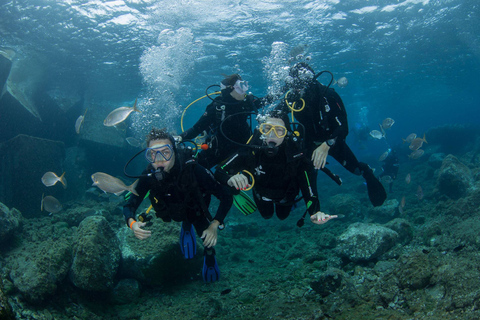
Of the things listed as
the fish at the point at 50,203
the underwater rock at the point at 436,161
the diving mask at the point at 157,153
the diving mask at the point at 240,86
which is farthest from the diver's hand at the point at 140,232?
the underwater rock at the point at 436,161

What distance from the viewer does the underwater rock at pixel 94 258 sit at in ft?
18.2

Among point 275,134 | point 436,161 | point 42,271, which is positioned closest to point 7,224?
point 42,271

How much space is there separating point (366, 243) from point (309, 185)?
3434 millimetres

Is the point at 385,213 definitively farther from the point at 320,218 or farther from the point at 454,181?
the point at 320,218

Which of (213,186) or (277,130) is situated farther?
(213,186)

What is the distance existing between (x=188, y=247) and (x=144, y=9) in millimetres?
12795

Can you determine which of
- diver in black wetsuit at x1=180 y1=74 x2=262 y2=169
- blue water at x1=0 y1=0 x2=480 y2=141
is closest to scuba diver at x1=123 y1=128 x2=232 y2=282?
diver in black wetsuit at x1=180 y1=74 x2=262 y2=169

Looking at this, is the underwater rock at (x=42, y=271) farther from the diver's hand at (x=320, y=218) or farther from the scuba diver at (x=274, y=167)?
the diver's hand at (x=320, y=218)

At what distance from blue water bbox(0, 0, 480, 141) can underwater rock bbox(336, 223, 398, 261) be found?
10.7 meters

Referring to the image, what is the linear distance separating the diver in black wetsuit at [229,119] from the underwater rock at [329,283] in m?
3.55

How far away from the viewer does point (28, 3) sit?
11531 mm

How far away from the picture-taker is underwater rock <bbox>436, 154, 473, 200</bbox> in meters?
11.8

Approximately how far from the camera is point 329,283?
5.10 m

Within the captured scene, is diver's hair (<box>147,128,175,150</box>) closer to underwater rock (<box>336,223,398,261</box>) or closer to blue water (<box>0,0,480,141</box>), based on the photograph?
underwater rock (<box>336,223,398,261</box>)
